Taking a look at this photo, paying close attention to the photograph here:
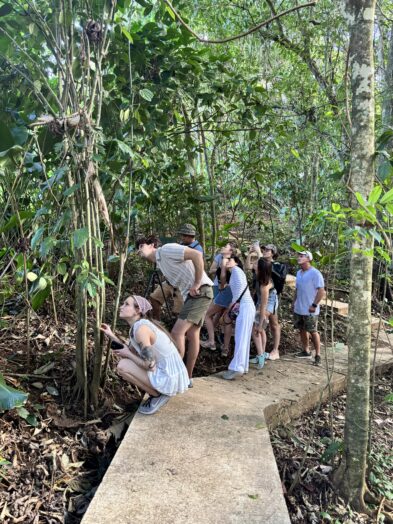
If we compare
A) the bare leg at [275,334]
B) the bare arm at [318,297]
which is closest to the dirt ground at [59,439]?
the bare leg at [275,334]

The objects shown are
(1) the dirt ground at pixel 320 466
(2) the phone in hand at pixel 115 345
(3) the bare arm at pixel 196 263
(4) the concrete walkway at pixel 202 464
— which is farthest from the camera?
(3) the bare arm at pixel 196 263

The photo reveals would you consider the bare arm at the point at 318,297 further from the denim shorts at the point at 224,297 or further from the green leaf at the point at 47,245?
the green leaf at the point at 47,245

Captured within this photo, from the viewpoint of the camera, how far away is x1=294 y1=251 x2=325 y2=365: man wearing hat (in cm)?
507

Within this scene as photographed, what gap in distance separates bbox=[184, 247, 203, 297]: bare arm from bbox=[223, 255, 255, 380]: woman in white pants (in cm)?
85

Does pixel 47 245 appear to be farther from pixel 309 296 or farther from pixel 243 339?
pixel 309 296

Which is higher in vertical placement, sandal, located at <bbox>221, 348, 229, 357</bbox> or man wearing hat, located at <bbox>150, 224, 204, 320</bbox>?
man wearing hat, located at <bbox>150, 224, 204, 320</bbox>

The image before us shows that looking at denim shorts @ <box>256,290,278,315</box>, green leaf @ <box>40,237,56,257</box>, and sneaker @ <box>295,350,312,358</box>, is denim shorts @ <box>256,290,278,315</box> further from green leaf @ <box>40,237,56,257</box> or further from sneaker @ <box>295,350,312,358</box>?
green leaf @ <box>40,237,56,257</box>

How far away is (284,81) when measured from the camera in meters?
7.00

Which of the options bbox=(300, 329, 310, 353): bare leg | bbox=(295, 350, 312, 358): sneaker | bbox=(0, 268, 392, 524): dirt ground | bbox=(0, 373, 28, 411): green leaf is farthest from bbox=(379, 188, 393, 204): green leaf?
bbox=(295, 350, 312, 358): sneaker

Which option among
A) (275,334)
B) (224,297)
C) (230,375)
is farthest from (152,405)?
(275,334)

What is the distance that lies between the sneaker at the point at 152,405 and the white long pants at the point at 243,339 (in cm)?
116

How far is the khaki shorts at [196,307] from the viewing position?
12.9 ft

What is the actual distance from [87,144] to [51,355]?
6.18 feet

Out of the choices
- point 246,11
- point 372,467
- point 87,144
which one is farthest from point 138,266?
point 246,11
